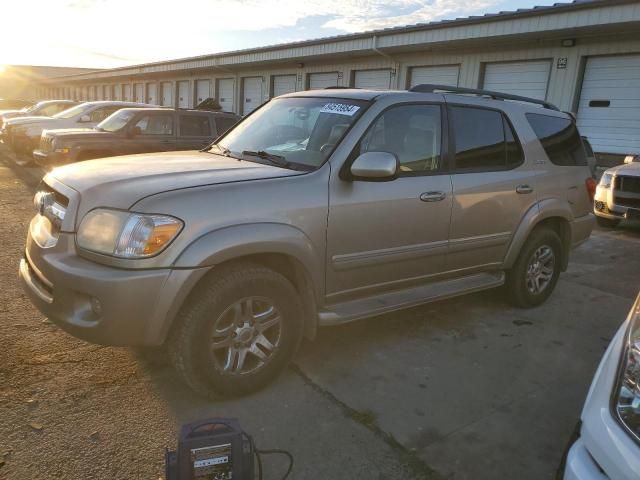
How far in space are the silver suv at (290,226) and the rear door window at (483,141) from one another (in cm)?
1

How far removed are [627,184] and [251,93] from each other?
18.1 m

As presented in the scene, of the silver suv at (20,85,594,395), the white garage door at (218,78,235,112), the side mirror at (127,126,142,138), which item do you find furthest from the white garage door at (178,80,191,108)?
the silver suv at (20,85,594,395)

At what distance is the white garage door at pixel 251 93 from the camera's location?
22797 millimetres

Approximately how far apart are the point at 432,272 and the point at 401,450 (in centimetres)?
155

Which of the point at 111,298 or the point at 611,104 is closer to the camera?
the point at 111,298

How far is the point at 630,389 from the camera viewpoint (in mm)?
1668

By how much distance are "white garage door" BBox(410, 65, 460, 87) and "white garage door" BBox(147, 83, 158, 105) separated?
2235 centimetres

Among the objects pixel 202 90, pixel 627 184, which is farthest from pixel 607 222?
pixel 202 90

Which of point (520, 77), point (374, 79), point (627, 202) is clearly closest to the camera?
point (627, 202)

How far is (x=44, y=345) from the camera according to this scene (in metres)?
3.44

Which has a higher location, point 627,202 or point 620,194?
point 620,194

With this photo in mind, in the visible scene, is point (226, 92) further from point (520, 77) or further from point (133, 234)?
point (133, 234)

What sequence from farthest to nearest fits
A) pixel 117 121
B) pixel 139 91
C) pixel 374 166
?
pixel 139 91 → pixel 117 121 → pixel 374 166

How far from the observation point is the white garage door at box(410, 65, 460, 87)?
15.1 metres
